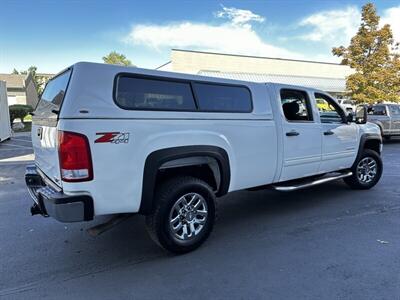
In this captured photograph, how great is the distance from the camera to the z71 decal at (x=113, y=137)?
3.04m

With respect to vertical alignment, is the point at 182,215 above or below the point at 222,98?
below

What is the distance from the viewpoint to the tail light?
9.70 feet

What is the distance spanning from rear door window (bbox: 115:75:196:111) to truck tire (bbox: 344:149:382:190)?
3970mm

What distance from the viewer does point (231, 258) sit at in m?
3.62

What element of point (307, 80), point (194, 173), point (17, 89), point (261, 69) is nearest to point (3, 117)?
point (194, 173)

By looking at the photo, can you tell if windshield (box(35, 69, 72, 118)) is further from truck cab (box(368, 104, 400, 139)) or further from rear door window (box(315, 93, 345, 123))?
truck cab (box(368, 104, 400, 139))

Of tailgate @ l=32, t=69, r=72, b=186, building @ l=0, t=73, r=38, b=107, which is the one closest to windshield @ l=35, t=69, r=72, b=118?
tailgate @ l=32, t=69, r=72, b=186

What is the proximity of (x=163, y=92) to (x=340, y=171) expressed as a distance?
3.99 metres

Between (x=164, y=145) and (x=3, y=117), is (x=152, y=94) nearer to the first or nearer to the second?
(x=164, y=145)

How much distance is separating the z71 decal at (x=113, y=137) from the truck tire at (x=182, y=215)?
755 millimetres

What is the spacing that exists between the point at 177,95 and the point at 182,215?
1358 millimetres

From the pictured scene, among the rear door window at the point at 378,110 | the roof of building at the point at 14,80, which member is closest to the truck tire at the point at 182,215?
the rear door window at the point at 378,110

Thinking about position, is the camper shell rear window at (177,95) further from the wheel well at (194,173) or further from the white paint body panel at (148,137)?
the wheel well at (194,173)

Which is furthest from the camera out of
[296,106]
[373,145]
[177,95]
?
[373,145]
